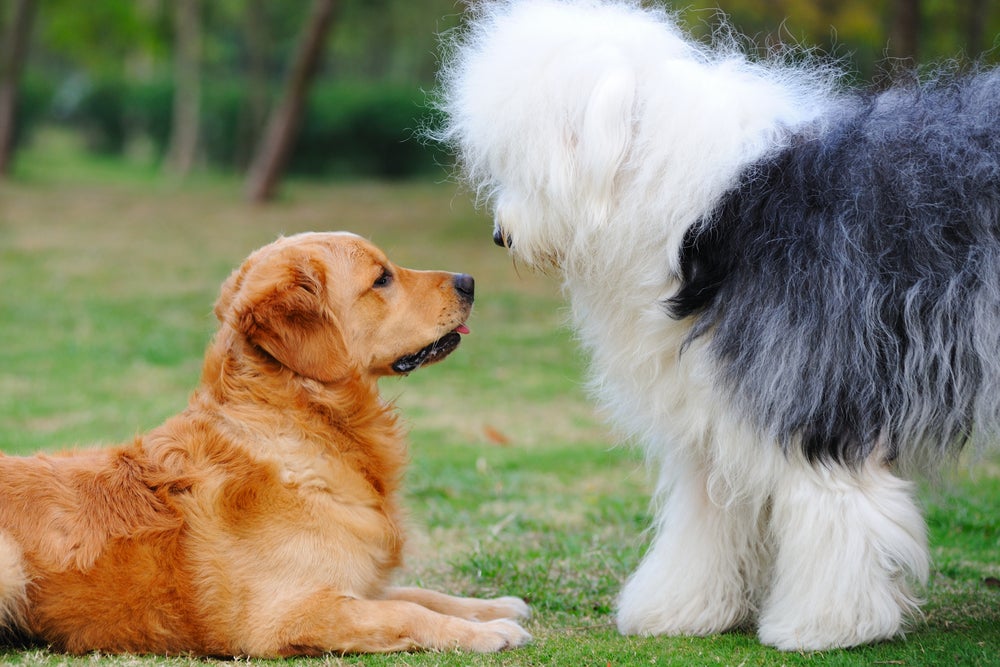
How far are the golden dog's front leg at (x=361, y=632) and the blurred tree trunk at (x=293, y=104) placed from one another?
1821cm

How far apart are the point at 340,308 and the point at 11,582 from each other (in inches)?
62.7

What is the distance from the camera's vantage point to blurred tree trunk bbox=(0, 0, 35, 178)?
2492 centimetres

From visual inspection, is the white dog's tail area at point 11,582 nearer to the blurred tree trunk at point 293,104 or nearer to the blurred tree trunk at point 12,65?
the blurred tree trunk at point 293,104

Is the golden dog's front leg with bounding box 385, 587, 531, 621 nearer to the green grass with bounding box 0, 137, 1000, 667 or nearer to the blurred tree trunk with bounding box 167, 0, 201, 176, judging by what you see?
the green grass with bounding box 0, 137, 1000, 667

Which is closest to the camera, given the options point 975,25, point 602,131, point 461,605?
point 602,131

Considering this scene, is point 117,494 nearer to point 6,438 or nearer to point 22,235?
point 6,438

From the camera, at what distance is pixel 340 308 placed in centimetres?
456

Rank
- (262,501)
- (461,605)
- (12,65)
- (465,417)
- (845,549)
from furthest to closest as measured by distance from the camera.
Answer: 1. (12,65)
2. (465,417)
3. (461,605)
4. (262,501)
5. (845,549)

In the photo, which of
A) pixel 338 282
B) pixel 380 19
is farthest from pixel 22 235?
pixel 380 19

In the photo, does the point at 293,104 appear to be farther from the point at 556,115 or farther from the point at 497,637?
the point at 497,637

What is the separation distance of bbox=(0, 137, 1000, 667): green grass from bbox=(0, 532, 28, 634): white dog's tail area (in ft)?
0.63

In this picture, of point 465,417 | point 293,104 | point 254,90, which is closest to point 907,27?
point 465,417

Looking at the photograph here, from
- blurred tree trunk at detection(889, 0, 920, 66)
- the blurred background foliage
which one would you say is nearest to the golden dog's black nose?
blurred tree trunk at detection(889, 0, 920, 66)

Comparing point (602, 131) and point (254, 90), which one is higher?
point (602, 131)
